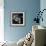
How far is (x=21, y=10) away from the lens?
5.42 meters

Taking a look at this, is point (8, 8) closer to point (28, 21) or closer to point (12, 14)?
point (12, 14)

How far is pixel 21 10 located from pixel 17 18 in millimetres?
359

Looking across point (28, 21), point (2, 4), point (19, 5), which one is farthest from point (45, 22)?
point (2, 4)

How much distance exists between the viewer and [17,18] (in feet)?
17.9

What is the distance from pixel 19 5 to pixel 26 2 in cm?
30

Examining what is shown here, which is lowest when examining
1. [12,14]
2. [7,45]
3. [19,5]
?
[7,45]

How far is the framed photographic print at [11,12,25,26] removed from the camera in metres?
5.43

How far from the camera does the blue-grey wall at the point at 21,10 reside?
17.8 feet

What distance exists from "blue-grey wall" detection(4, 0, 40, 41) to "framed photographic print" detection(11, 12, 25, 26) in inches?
5.0

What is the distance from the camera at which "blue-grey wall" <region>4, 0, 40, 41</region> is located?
17.8ft

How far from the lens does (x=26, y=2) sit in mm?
5430

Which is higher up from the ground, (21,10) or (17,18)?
(21,10)

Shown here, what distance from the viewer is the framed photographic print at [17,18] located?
17.8ft

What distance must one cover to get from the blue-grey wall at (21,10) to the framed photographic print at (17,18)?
0.41 ft
